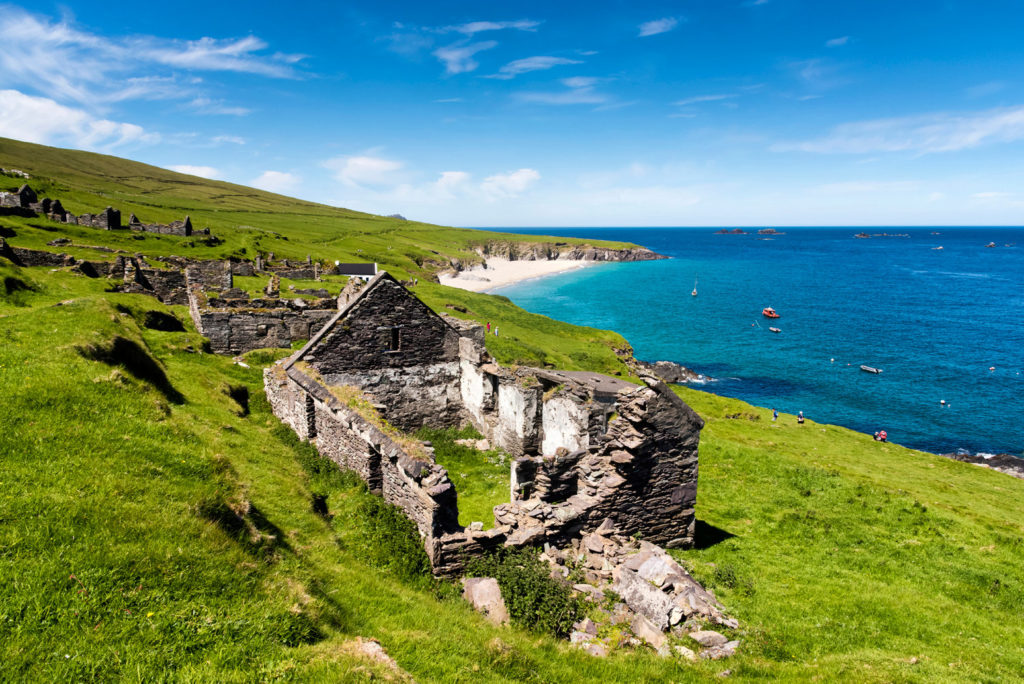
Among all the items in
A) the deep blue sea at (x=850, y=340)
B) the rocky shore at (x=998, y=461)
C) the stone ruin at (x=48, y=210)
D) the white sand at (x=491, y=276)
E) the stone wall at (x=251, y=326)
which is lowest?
the rocky shore at (x=998, y=461)

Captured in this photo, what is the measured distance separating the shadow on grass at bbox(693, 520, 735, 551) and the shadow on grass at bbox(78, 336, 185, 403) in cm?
1675

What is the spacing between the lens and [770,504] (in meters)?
19.7

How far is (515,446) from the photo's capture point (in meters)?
20.5

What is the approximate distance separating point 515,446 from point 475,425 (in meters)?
2.63

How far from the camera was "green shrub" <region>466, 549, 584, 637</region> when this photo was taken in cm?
984

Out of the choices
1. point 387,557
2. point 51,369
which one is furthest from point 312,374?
point 387,557

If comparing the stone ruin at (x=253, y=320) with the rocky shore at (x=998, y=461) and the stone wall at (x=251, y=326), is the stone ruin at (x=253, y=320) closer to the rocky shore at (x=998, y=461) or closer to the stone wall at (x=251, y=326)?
the stone wall at (x=251, y=326)

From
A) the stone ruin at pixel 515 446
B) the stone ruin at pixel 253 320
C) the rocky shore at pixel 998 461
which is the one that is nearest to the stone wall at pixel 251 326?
the stone ruin at pixel 253 320

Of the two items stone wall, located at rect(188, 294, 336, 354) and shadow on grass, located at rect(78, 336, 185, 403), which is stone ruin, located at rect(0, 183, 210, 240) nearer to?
stone wall, located at rect(188, 294, 336, 354)

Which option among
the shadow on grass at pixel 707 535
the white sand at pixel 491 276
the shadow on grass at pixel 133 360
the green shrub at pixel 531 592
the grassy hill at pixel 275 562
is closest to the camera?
the grassy hill at pixel 275 562

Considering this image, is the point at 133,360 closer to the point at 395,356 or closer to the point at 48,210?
the point at 395,356

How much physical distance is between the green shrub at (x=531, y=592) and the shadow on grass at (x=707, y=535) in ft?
21.2

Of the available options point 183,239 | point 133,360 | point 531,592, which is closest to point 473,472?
point 531,592

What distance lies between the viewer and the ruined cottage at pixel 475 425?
12.1 metres
